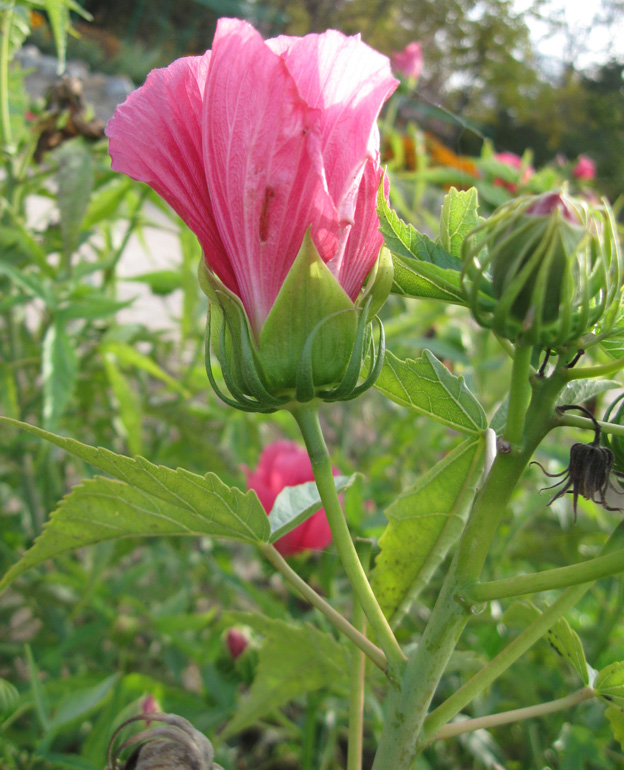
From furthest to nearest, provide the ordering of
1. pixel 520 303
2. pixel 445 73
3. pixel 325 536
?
pixel 445 73 < pixel 325 536 < pixel 520 303

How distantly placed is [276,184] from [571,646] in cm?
25

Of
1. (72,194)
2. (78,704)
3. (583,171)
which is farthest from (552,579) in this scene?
(583,171)

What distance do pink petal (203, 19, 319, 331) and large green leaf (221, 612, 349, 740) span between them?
0.72 feet

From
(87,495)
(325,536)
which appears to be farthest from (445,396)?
(325,536)

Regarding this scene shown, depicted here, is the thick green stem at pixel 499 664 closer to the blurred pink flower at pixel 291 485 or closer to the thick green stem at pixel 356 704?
the thick green stem at pixel 356 704

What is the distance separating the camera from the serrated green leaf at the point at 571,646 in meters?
0.31

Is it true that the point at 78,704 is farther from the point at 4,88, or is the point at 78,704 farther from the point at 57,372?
the point at 4,88

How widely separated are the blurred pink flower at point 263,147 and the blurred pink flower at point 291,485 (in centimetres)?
49

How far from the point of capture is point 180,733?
0.88 feet

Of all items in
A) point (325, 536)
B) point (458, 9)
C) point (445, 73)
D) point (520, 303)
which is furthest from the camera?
point (445, 73)

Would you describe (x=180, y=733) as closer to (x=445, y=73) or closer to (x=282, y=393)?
(x=282, y=393)

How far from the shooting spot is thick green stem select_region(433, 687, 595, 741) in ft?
0.89

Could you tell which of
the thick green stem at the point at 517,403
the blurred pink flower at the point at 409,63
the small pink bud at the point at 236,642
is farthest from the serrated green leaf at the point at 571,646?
the blurred pink flower at the point at 409,63

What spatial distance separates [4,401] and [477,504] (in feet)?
2.19
